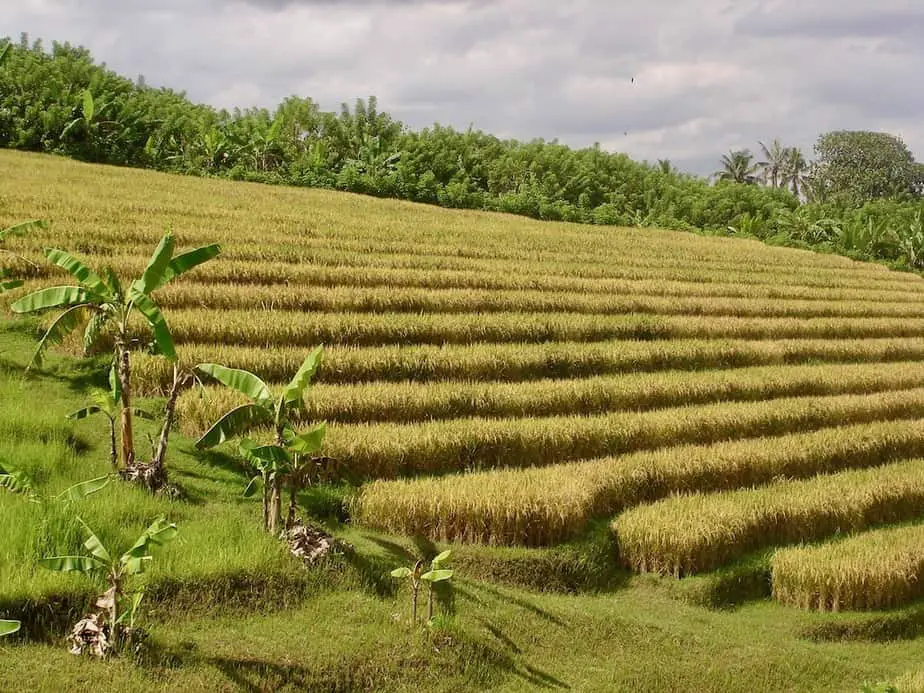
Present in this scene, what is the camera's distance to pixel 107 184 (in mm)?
20172

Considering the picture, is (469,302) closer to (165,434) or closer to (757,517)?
(757,517)

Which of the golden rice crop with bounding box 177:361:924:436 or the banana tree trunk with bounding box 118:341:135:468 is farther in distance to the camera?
the golden rice crop with bounding box 177:361:924:436

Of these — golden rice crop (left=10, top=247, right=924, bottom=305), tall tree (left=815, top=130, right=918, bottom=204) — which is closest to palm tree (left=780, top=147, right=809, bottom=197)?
tall tree (left=815, top=130, right=918, bottom=204)

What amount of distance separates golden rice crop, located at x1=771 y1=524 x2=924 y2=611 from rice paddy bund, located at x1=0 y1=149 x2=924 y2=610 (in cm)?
2

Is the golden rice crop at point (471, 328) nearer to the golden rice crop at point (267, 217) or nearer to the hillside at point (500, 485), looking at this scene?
the hillside at point (500, 485)

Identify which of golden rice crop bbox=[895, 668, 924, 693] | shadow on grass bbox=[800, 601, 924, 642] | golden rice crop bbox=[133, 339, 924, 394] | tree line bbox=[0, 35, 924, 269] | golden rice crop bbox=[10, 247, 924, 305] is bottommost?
shadow on grass bbox=[800, 601, 924, 642]

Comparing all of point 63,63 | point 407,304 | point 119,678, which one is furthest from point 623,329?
point 63,63

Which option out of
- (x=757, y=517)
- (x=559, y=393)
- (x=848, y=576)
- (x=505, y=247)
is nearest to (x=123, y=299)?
(x=559, y=393)

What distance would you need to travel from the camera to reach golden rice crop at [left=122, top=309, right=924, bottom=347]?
33.6 feet

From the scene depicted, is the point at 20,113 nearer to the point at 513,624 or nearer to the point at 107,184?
the point at 107,184

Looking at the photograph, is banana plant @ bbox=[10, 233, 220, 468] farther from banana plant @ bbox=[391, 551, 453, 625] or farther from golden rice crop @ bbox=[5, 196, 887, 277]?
golden rice crop @ bbox=[5, 196, 887, 277]

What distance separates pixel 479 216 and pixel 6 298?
19266 millimetres

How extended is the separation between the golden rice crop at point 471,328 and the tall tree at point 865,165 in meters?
43.3

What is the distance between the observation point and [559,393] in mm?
10305
